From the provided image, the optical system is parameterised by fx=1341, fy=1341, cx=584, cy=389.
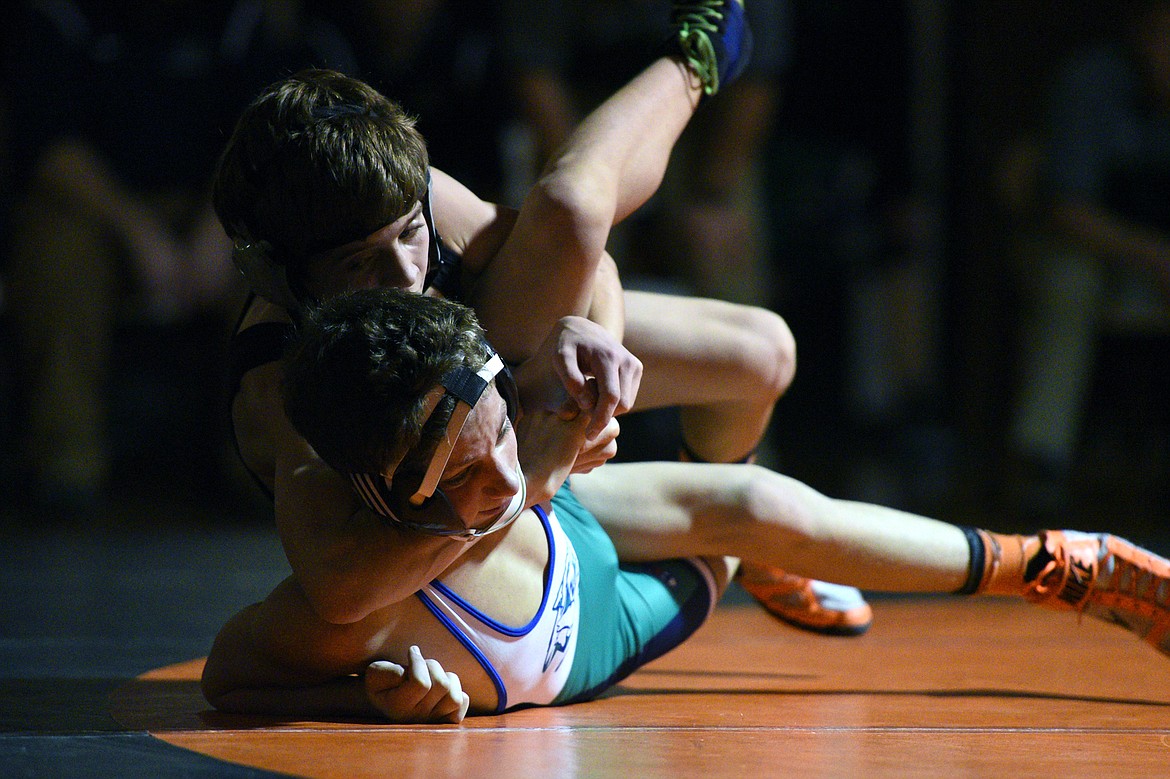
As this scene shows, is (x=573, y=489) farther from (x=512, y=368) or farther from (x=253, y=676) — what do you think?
(x=253, y=676)

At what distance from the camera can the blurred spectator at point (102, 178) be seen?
3680 millimetres

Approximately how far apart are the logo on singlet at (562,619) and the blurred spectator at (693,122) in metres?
2.27

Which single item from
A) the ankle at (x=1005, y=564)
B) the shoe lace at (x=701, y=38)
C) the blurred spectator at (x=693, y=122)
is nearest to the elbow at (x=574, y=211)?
the shoe lace at (x=701, y=38)

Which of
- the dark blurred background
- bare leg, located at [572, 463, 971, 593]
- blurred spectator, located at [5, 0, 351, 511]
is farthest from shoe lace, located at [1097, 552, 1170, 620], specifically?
blurred spectator, located at [5, 0, 351, 511]

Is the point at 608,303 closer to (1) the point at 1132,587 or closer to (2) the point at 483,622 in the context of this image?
(2) the point at 483,622

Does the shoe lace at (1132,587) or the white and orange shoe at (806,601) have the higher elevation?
the shoe lace at (1132,587)

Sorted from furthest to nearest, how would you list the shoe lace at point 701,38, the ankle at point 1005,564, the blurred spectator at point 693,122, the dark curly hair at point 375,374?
A: 1. the blurred spectator at point 693,122
2. the shoe lace at point 701,38
3. the ankle at point 1005,564
4. the dark curly hair at point 375,374

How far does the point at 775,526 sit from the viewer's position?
5.77 feet

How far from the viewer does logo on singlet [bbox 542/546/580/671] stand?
1.59 metres

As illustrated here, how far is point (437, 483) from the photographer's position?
137 centimetres

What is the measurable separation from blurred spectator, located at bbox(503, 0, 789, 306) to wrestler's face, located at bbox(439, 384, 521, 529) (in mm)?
2411

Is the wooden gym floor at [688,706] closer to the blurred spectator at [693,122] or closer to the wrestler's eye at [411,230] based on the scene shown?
the wrestler's eye at [411,230]

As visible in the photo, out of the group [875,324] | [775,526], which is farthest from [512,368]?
[875,324]

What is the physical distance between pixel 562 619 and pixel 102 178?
261cm
